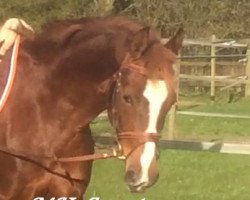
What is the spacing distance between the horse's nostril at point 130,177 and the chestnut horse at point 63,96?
180mm

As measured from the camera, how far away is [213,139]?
12344 millimetres

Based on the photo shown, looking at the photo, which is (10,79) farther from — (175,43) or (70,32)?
(175,43)

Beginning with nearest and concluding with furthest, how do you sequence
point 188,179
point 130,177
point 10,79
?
1. point 130,177
2. point 10,79
3. point 188,179

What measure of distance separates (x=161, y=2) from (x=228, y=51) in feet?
7.65

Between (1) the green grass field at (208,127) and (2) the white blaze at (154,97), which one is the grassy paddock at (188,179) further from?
(2) the white blaze at (154,97)

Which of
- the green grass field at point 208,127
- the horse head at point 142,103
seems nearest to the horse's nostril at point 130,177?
the horse head at point 142,103

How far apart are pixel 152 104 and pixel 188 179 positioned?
16.8ft

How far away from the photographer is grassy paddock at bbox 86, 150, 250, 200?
26.6ft

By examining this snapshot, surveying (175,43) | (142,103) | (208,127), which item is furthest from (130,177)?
(208,127)

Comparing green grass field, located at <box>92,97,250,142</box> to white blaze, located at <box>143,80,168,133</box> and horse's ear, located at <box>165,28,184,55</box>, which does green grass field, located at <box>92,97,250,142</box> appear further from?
white blaze, located at <box>143,80,168,133</box>

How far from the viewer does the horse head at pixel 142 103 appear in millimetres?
4012

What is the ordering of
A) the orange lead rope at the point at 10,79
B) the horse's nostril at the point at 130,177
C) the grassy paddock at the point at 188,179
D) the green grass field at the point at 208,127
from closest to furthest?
the horse's nostril at the point at 130,177 < the orange lead rope at the point at 10,79 < the grassy paddock at the point at 188,179 < the green grass field at the point at 208,127

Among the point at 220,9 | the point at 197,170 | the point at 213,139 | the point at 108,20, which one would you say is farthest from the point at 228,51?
the point at 108,20

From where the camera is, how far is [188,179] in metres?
9.04
